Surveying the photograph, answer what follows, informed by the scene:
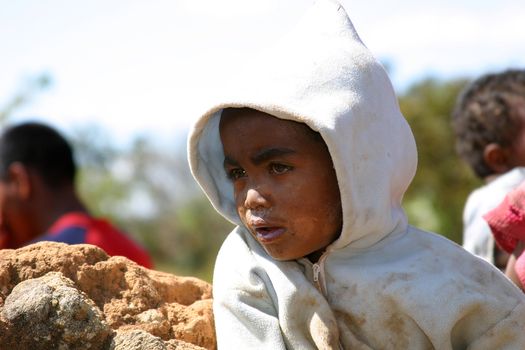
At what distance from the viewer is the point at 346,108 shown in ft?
8.82

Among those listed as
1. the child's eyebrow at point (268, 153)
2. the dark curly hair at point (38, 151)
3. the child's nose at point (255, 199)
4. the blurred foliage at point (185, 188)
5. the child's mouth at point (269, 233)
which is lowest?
the blurred foliage at point (185, 188)

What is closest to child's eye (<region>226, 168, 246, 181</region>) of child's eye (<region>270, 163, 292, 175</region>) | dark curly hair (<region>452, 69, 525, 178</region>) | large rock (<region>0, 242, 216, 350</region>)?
child's eye (<region>270, 163, 292, 175</region>)

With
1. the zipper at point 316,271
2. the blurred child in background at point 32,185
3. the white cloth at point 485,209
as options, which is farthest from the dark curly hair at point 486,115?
the zipper at point 316,271

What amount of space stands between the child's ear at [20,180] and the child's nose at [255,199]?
3.92 m

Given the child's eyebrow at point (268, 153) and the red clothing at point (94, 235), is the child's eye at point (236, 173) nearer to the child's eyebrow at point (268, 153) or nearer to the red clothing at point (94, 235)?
the child's eyebrow at point (268, 153)

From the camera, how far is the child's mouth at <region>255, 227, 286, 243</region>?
271cm

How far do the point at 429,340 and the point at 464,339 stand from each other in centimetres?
13

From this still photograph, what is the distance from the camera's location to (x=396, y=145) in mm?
2850

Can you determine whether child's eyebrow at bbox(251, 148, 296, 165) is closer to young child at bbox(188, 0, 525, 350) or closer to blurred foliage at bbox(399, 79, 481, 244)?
young child at bbox(188, 0, 525, 350)

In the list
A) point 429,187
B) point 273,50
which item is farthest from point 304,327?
point 429,187

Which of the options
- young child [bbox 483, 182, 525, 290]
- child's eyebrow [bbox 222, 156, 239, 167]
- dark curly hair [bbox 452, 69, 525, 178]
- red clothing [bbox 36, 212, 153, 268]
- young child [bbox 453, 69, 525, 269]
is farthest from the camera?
red clothing [bbox 36, 212, 153, 268]

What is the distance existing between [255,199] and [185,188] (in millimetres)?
26542

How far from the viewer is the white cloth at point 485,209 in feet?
14.9

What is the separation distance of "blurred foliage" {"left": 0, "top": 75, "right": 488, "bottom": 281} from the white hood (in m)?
11.2
